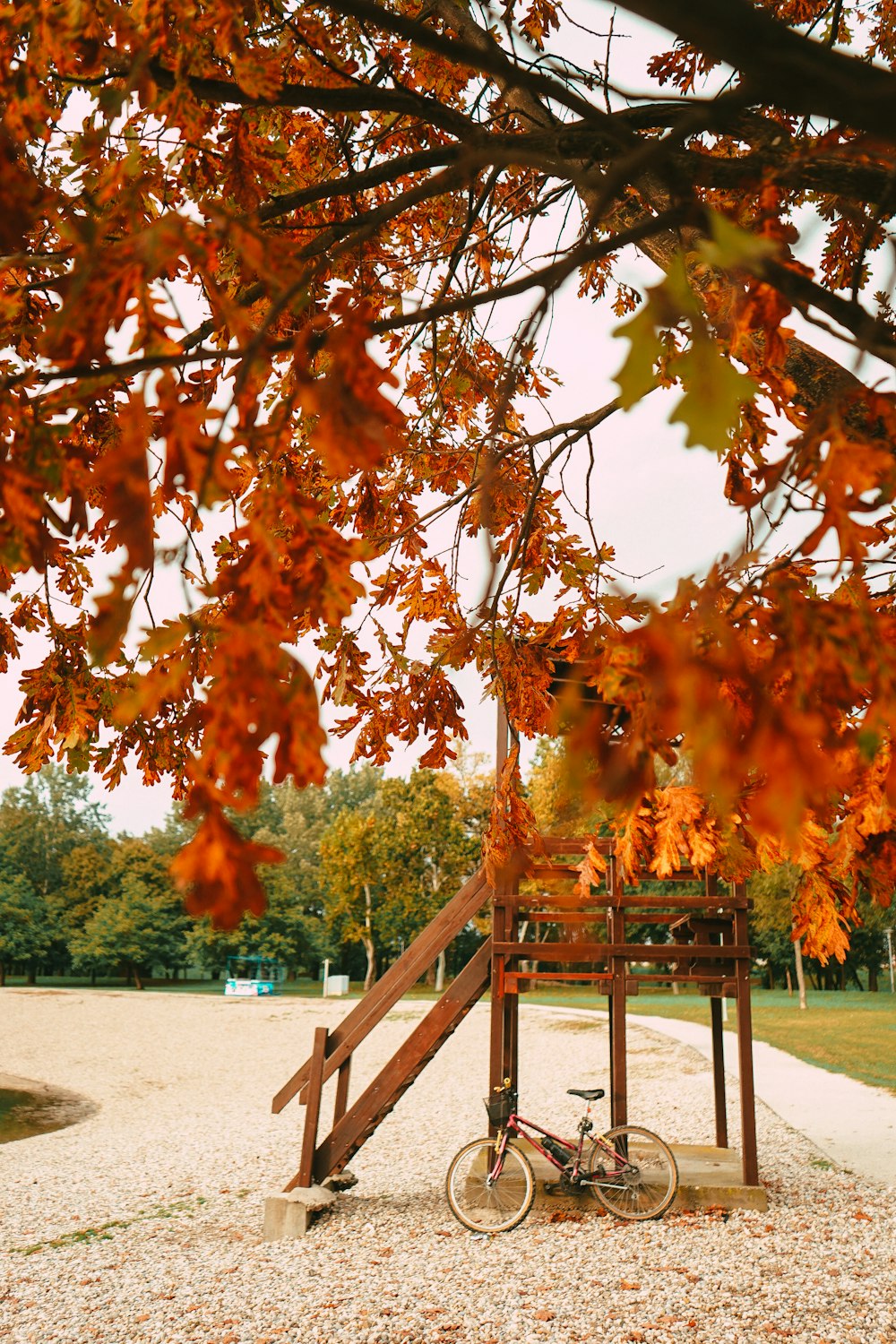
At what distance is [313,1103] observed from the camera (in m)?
7.10

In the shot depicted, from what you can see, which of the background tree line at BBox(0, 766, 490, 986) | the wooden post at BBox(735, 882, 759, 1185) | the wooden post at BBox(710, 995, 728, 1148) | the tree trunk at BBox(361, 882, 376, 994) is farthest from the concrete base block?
the tree trunk at BBox(361, 882, 376, 994)

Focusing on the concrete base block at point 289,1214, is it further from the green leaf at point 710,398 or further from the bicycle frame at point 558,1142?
the green leaf at point 710,398

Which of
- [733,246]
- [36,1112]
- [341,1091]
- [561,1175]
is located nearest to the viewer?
[733,246]

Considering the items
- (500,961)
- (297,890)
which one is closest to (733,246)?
(500,961)

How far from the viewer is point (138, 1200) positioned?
8828 mm

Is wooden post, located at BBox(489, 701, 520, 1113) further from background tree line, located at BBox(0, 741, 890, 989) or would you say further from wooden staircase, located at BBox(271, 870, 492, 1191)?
background tree line, located at BBox(0, 741, 890, 989)

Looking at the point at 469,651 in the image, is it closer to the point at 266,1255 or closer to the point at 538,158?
the point at 538,158

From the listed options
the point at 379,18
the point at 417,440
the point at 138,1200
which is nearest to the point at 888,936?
the point at 138,1200

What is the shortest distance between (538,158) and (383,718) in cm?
303

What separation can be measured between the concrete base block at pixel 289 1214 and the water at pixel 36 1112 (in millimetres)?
7289

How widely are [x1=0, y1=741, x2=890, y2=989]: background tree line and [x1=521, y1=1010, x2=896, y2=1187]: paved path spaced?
1217 centimetres

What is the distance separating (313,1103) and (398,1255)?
3.82ft

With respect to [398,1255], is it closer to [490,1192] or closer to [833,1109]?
[490,1192]

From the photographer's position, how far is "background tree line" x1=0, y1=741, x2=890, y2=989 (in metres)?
39.4
